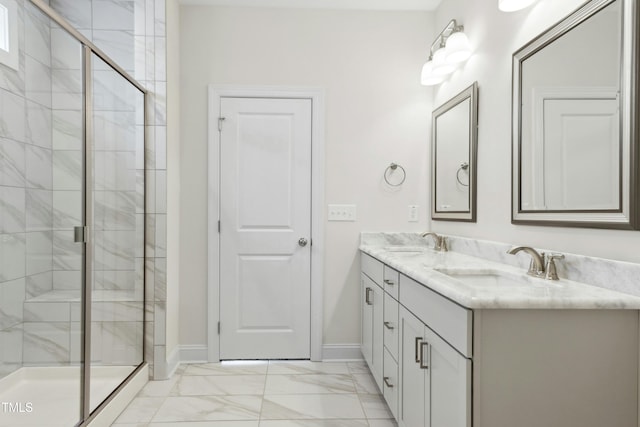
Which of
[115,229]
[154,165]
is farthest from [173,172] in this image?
[115,229]

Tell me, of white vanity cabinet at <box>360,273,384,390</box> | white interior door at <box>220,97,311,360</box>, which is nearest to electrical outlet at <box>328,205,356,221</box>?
white interior door at <box>220,97,311,360</box>

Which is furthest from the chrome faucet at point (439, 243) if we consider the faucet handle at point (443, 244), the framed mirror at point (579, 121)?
the framed mirror at point (579, 121)

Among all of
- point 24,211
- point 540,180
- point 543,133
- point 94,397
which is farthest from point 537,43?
point 94,397

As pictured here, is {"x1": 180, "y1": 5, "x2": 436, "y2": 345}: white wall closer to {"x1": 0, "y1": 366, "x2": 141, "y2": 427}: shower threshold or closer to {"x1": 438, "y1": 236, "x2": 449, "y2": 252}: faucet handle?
{"x1": 438, "y1": 236, "x2": 449, "y2": 252}: faucet handle

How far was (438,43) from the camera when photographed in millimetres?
2650

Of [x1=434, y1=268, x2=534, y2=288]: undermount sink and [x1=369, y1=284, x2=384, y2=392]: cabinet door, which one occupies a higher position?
[x1=434, y1=268, x2=534, y2=288]: undermount sink

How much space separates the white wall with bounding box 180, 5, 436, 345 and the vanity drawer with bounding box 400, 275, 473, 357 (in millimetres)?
1216

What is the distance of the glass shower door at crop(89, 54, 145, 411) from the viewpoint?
187 centimetres

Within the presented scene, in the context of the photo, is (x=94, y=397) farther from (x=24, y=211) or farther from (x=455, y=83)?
(x=455, y=83)

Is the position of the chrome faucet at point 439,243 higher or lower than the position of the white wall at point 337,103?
lower

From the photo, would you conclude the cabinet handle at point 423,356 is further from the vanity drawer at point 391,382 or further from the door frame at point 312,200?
the door frame at point 312,200

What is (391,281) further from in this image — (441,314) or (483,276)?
(441,314)

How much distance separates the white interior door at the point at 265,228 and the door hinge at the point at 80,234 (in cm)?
111

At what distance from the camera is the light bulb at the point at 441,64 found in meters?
2.42
